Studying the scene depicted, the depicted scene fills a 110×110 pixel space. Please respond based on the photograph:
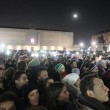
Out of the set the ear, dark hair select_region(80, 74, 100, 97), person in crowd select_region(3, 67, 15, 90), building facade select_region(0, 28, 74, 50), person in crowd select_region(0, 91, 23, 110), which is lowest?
person in crowd select_region(3, 67, 15, 90)

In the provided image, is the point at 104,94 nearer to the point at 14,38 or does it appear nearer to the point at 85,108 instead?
the point at 85,108

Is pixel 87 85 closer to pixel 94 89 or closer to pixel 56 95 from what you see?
pixel 94 89

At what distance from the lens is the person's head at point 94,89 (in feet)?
11.1

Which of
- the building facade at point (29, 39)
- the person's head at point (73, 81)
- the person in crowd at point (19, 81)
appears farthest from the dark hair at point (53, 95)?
the building facade at point (29, 39)

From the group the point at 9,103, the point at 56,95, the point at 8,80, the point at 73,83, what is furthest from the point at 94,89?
the point at 8,80

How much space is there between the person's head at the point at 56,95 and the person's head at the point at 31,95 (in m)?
0.36

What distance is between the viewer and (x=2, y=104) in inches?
125

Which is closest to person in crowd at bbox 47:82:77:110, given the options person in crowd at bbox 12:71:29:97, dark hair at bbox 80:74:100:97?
dark hair at bbox 80:74:100:97

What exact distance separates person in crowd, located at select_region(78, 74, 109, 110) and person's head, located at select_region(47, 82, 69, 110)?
516 millimetres

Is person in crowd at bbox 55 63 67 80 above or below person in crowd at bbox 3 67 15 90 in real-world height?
above

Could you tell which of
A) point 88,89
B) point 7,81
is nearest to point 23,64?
point 7,81

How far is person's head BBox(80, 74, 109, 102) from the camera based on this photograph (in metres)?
3.40

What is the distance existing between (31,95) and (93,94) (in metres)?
1.22

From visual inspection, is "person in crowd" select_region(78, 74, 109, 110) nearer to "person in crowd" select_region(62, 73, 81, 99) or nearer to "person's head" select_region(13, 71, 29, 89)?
"person in crowd" select_region(62, 73, 81, 99)
